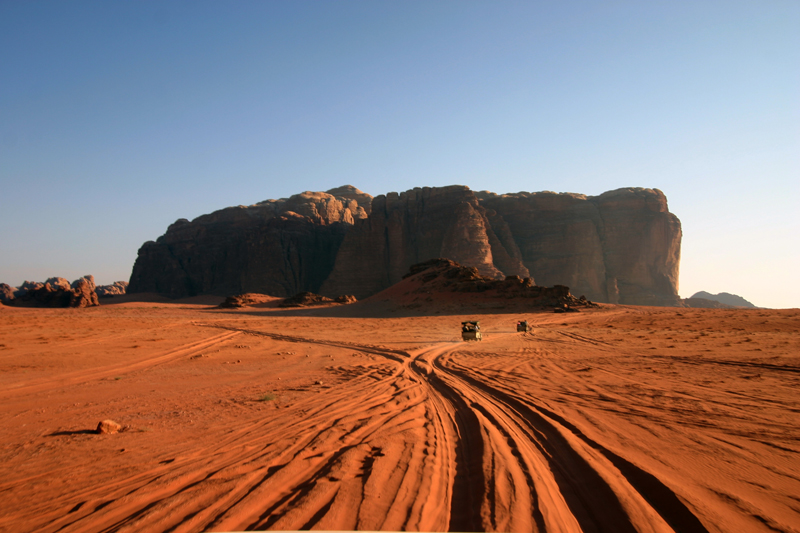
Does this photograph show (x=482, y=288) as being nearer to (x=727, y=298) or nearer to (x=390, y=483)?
(x=390, y=483)

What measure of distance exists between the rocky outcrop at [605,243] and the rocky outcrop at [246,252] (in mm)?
37816

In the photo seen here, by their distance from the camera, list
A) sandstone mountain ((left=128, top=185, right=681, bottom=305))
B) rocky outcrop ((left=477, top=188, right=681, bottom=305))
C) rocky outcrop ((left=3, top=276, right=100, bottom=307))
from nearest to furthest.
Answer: rocky outcrop ((left=3, top=276, right=100, bottom=307)) < sandstone mountain ((left=128, top=185, right=681, bottom=305)) < rocky outcrop ((left=477, top=188, right=681, bottom=305))

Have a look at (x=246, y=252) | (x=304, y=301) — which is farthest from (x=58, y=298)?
(x=304, y=301)

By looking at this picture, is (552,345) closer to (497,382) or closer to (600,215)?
(497,382)

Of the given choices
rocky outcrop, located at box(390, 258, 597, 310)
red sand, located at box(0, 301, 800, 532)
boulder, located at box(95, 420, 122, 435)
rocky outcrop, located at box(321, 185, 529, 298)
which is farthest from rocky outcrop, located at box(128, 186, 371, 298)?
boulder, located at box(95, 420, 122, 435)

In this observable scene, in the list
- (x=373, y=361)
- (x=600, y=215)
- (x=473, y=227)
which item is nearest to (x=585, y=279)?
(x=600, y=215)

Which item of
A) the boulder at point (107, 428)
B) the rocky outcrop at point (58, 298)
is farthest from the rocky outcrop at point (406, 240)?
the boulder at point (107, 428)

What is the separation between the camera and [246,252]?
86625 millimetres

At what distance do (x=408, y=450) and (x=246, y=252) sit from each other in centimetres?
8824

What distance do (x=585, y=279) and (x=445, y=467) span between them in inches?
3189

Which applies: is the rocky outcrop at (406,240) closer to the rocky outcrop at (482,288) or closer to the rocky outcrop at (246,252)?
the rocky outcrop at (246,252)

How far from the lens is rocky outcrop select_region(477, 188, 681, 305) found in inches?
3054

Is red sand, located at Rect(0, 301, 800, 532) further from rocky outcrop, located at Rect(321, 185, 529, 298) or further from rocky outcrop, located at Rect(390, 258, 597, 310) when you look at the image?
rocky outcrop, located at Rect(321, 185, 529, 298)

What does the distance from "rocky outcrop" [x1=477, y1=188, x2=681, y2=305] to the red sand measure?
7255 centimetres
